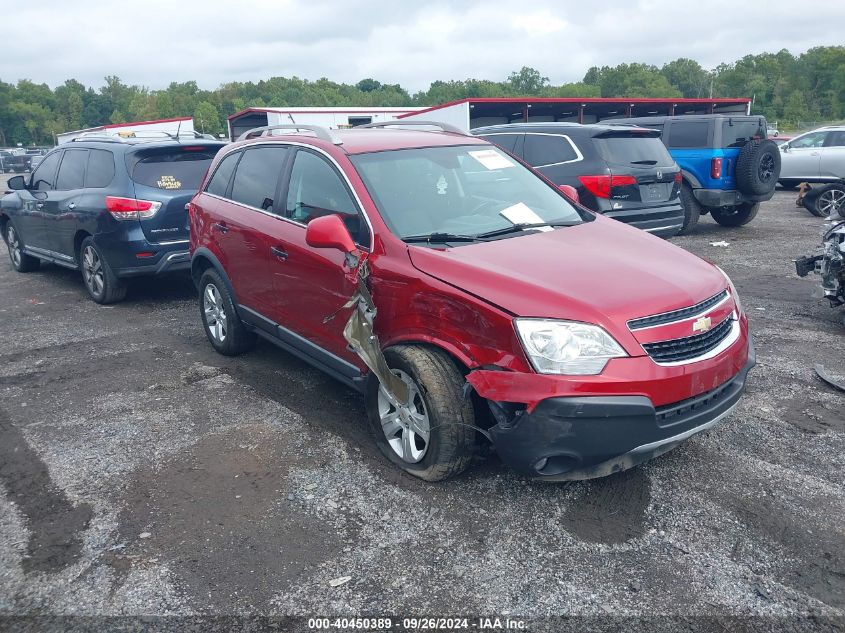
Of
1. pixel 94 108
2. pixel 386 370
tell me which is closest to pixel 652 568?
pixel 386 370

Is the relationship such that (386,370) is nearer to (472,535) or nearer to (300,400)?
(472,535)

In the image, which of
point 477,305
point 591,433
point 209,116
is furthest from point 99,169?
point 209,116

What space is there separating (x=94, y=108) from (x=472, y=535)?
159742mm

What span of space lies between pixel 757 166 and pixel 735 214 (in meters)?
1.72

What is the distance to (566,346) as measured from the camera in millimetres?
3123

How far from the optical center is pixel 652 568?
120 inches

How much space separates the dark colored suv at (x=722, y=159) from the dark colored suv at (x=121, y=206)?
24.7 feet

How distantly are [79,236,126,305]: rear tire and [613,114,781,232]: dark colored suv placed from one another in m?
8.39

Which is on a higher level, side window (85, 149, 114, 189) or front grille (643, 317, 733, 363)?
side window (85, 149, 114, 189)

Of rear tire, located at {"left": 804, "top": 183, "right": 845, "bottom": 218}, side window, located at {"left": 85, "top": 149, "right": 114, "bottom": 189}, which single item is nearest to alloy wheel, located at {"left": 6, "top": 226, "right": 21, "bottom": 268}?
side window, located at {"left": 85, "top": 149, "right": 114, "bottom": 189}

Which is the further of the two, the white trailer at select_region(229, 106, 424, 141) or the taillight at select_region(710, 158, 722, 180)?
the white trailer at select_region(229, 106, 424, 141)

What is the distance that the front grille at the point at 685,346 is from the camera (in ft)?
10.6

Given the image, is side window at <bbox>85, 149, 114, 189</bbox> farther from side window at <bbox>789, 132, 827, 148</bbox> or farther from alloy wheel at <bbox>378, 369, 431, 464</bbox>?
side window at <bbox>789, 132, 827, 148</bbox>

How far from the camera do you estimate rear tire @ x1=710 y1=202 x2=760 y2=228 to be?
1223 cm
